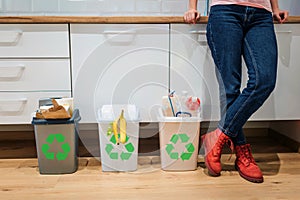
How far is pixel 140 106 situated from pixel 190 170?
0.42m

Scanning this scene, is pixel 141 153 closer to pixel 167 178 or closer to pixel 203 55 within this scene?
pixel 167 178

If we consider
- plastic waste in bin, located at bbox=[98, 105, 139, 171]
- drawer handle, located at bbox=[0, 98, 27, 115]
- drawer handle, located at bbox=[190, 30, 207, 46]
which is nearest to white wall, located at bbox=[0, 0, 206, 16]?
drawer handle, located at bbox=[190, 30, 207, 46]

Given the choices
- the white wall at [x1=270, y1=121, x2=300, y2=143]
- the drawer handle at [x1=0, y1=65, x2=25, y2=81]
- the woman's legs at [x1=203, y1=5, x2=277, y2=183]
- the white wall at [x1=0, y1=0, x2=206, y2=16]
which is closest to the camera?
the woman's legs at [x1=203, y1=5, x2=277, y2=183]

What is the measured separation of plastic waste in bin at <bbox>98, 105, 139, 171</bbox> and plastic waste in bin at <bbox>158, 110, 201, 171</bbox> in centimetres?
13

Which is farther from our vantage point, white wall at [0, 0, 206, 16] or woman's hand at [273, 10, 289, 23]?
white wall at [0, 0, 206, 16]

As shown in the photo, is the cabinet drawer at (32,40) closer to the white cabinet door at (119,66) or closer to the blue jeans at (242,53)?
the white cabinet door at (119,66)

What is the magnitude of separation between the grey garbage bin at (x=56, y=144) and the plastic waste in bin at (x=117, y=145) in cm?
14

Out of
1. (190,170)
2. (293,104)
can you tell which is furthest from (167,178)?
(293,104)

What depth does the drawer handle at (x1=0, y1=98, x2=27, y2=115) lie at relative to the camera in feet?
5.88

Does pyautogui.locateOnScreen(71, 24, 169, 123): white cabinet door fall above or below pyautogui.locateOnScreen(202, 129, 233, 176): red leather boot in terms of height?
above

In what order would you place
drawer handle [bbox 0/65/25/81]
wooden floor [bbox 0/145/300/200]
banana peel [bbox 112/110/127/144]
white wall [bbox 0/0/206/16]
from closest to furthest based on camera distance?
wooden floor [bbox 0/145/300/200] < banana peel [bbox 112/110/127/144] < drawer handle [bbox 0/65/25/81] < white wall [bbox 0/0/206/16]

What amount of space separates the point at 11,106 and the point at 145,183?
31.3 inches

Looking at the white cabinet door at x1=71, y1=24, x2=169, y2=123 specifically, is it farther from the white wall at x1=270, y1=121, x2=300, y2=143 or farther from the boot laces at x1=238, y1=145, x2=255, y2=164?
the white wall at x1=270, y1=121, x2=300, y2=143

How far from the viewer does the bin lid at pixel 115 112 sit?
5.56 feet
